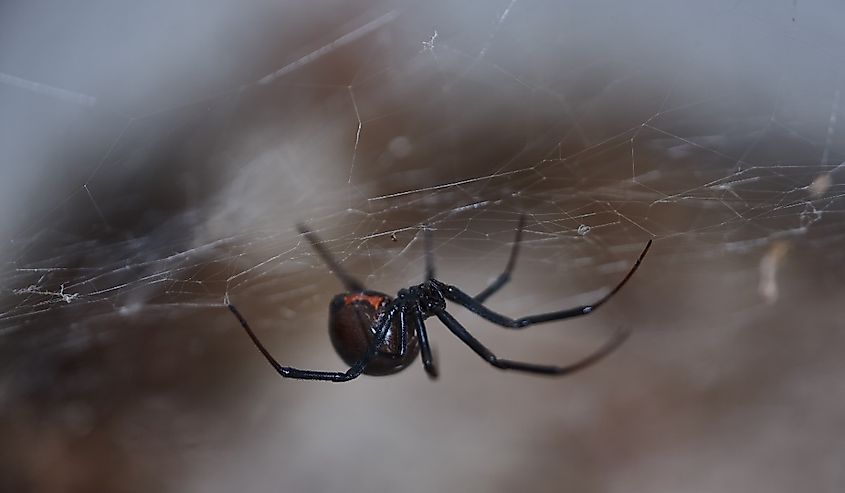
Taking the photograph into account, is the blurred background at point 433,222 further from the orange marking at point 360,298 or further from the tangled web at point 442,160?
the orange marking at point 360,298

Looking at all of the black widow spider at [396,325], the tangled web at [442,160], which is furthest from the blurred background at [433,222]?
the black widow spider at [396,325]

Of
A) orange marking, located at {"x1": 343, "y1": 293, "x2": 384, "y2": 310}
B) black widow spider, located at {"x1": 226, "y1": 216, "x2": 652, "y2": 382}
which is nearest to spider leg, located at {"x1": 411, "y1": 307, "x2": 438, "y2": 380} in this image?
black widow spider, located at {"x1": 226, "y1": 216, "x2": 652, "y2": 382}

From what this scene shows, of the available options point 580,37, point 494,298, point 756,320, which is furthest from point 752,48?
point 494,298

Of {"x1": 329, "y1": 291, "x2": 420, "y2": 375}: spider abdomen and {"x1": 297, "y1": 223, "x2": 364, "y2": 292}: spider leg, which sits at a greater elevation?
{"x1": 297, "y1": 223, "x2": 364, "y2": 292}: spider leg

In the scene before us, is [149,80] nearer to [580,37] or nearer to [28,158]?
[28,158]

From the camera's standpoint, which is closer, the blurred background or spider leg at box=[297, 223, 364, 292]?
spider leg at box=[297, 223, 364, 292]

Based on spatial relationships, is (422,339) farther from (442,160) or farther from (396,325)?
(442,160)

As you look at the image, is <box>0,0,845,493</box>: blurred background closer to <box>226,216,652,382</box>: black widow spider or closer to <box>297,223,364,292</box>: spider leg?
<box>297,223,364,292</box>: spider leg
